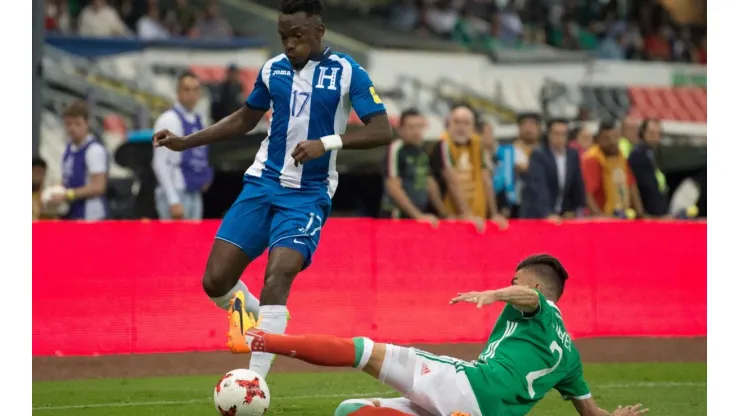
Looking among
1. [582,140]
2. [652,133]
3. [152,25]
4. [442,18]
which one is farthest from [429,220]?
[442,18]

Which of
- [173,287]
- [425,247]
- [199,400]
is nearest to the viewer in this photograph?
[199,400]

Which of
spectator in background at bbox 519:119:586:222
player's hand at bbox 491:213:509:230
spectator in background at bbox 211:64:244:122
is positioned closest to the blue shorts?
player's hand at bbox 491:213:509:230

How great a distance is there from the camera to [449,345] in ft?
45.4

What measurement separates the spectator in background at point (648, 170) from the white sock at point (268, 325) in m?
8.87

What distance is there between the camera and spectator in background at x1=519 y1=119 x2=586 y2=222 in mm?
15164

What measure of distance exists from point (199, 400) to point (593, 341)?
5.80m

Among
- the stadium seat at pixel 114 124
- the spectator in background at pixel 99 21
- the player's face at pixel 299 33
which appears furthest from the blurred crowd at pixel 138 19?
the player's face at pixel 299 33

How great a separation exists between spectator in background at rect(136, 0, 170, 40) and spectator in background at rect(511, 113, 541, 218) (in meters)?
11.6

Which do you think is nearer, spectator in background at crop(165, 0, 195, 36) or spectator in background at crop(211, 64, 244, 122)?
spectator in background at crop(211, 64, 244, 122)

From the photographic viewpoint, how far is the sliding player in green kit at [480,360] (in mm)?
7320

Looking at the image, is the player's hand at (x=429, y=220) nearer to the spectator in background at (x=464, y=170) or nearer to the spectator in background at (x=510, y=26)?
the spectator in background at (x=464, y=170)

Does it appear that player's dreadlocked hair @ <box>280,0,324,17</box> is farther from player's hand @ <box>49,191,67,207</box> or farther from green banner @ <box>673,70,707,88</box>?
green banner @ <box>673,70,707,88</box>
